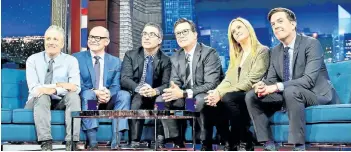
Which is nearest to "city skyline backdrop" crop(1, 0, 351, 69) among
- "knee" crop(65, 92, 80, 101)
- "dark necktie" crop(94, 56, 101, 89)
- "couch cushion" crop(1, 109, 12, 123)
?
"dark necktie" crop(94, 56, 101, 89)

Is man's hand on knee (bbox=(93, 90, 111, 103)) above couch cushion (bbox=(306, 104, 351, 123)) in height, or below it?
above

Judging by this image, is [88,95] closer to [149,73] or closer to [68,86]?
[68,86]

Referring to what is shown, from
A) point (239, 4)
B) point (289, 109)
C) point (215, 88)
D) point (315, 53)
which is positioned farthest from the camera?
point (239, 4)

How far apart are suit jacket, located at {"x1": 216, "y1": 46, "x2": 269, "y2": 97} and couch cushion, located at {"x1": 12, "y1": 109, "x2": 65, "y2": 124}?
132cm

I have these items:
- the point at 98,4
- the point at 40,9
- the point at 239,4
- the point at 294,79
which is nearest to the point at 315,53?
the point at 294,79

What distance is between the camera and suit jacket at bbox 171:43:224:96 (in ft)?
14.0

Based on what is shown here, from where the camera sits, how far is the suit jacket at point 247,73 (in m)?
4.09

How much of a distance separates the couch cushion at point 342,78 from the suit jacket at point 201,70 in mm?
951

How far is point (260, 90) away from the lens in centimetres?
384

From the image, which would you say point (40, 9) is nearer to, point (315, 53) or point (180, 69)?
point (180, 69)

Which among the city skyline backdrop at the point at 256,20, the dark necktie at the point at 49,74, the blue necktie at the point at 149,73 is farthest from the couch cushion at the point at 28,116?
the city skyline backdrop at the point at 256,20

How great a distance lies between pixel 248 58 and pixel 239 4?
146cm

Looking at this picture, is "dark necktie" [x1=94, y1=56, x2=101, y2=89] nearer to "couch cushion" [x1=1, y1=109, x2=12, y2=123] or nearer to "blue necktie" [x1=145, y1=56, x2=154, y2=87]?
"blue necktie" [x1=145, y1=56, x2=154, y2=87]

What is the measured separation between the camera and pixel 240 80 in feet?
13.7
